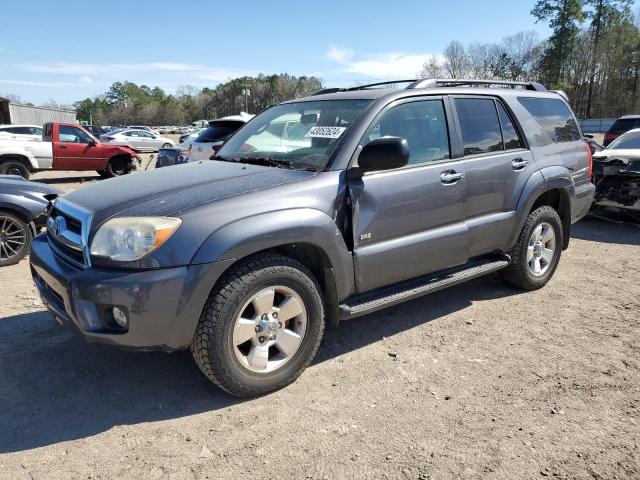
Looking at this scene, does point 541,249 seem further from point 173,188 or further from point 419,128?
point 173,188

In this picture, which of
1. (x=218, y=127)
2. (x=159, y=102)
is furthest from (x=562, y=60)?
(x=159, y=102)

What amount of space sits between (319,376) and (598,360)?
198 cm

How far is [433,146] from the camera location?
387 centimetres

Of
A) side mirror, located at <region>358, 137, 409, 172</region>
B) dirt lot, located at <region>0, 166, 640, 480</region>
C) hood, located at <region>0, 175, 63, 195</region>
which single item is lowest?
dirt lot, located at <region>0, 166, 640, 480</region>

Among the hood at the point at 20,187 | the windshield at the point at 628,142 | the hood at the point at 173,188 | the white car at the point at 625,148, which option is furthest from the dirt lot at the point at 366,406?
the windshield at the point at 628,142

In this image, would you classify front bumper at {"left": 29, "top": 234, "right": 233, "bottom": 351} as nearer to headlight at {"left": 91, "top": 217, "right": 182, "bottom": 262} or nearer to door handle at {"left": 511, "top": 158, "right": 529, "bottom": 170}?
headlight at {"left": 91, "top": 217, "right": 182, "bottom": 262}

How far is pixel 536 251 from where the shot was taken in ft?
16.0

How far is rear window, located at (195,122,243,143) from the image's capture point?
10.1 meters

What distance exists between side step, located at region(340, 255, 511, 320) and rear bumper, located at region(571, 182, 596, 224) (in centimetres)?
123

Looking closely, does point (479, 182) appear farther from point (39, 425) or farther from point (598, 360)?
point (39, 425)

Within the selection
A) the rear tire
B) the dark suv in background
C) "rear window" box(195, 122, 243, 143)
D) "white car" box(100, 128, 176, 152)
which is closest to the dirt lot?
"rear window" box(195, 122, 243, 143)

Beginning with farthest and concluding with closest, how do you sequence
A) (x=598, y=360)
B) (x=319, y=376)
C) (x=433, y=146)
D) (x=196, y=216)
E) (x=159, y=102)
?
(x=159, y=102), (x=433, y=146), (x=598, y=360), (x=319, y=376), (x=196, y=216)

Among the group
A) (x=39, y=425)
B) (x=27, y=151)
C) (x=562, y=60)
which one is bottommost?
(x=39, y=425)

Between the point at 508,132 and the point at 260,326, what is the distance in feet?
9.60
